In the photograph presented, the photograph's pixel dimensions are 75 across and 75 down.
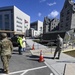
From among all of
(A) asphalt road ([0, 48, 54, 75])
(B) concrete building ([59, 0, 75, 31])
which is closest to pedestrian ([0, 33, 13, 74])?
(A) asphalt road ([0, 48, 54, 75])

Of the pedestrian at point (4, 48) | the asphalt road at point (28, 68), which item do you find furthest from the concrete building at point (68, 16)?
the pedestrian at point (4, 48)

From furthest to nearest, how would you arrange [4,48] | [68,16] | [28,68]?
[68,16] → [28,68] → [4,48]

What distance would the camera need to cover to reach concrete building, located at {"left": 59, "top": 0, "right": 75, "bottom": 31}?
179 ft

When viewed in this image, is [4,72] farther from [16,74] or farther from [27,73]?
[27,73]

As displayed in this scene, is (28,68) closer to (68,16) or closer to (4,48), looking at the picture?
(4,48)

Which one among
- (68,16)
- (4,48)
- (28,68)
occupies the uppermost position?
(68,16)

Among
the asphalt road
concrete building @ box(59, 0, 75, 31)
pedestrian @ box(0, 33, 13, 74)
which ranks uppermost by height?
concrete building @ box(59, 0, 75, 31)

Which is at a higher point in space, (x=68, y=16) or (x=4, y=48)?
(x=68, y=16)

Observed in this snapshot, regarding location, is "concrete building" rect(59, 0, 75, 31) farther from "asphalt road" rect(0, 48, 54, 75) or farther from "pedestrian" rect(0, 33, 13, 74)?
"pedestrian" rect(0, 33, 13, 74)

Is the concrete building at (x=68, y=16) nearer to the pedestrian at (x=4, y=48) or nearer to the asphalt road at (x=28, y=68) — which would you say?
the asphalt road at (x=28, y=68)

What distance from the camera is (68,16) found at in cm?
5775

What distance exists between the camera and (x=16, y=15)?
90.9 meters

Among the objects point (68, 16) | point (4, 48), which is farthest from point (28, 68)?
point (68, 16)

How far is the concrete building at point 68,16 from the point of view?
54513mm
